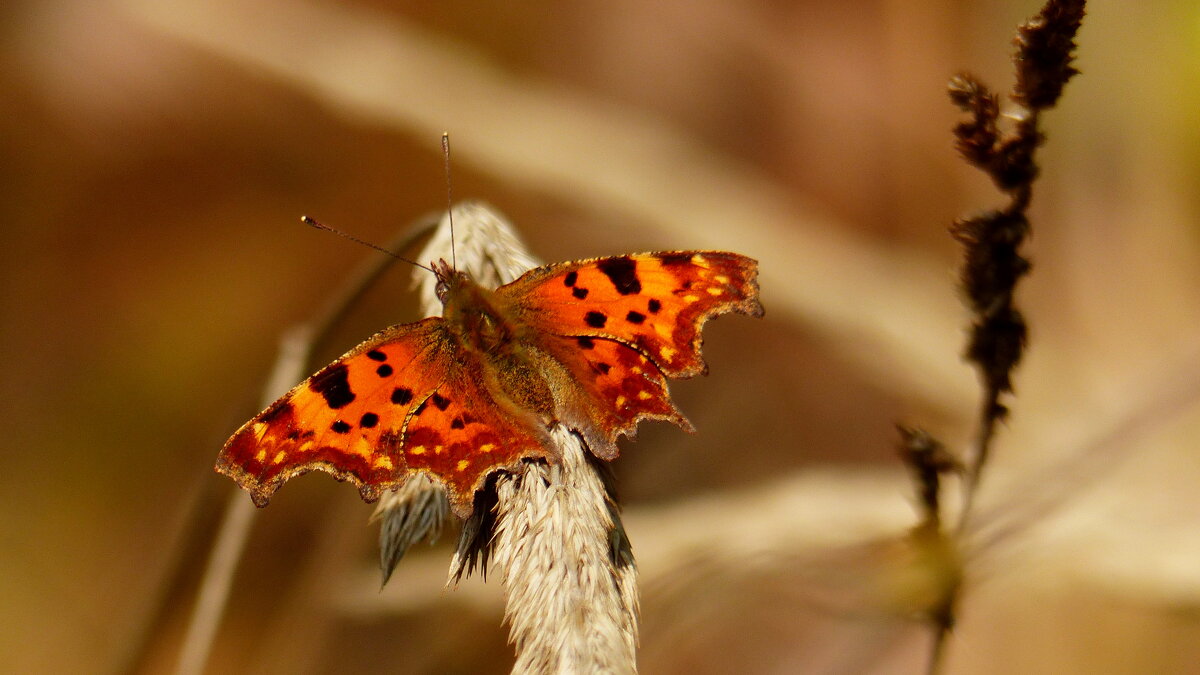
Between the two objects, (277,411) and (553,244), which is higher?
(553,244)

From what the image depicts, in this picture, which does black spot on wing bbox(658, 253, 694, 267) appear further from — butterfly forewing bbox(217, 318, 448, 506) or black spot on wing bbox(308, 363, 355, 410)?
black spot on wing bbox(308, 363, 355, 410)

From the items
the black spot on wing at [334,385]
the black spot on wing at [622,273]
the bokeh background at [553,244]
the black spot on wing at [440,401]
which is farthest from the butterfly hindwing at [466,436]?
the bokeh background at [553,244]

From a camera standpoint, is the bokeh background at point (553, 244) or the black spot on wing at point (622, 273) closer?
the black spot on wing at point (622, 273)

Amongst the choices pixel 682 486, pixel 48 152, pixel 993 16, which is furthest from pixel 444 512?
pixel 993 16

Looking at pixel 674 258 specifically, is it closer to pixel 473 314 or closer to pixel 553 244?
pixel 473 314

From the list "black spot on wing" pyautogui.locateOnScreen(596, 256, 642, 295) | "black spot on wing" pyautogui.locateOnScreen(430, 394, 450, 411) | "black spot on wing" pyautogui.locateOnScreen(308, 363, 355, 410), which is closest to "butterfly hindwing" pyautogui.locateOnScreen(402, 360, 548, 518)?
"black spot on wing" pyautogui.locateOnScreen(430, 394, 450, 411)

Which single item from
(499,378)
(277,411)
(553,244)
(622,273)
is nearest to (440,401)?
(499,378)

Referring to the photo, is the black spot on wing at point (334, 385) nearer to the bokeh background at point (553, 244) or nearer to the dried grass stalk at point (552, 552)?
the dried grass stalk at point (552, 552)

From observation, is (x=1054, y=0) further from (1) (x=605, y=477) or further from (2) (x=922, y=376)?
(2) (x=922, y=376)
